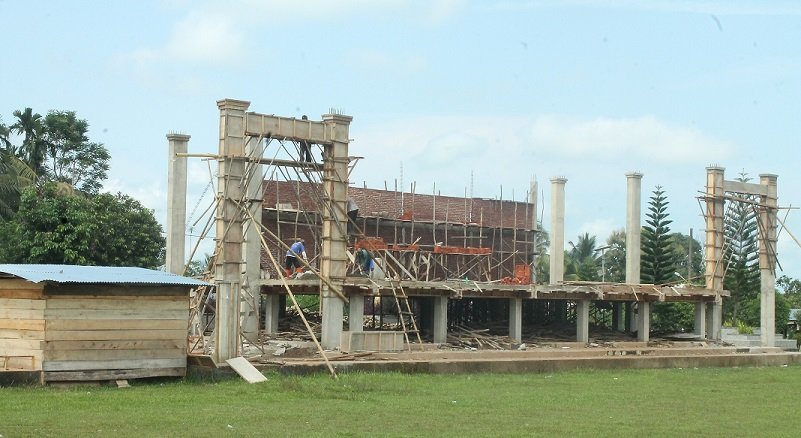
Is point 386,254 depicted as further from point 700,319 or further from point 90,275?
point 90,275

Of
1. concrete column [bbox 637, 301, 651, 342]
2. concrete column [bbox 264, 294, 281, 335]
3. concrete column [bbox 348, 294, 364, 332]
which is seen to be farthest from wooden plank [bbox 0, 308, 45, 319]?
concrete column [bbox 637, 301, 651, 342]

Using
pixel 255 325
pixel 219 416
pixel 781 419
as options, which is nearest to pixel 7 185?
pixel 255 325

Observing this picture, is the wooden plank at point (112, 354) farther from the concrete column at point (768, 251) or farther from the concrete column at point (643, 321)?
the concrete column at point (768, 251)

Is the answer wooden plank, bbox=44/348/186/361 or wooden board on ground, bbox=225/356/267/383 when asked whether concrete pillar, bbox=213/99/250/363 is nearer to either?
wooden board on ground, bbox=225/356/267/383

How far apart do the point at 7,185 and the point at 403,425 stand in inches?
1165

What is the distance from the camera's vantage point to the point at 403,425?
16.4m

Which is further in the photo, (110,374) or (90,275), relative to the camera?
(90,275)

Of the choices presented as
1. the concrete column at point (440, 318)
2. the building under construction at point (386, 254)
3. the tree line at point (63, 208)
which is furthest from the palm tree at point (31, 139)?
the concrete column at point (440, 318)

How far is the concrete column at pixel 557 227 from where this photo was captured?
141 feet

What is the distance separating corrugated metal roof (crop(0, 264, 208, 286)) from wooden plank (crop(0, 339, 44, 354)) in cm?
110

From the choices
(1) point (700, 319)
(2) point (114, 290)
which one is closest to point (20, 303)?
(2) point (114, 290)

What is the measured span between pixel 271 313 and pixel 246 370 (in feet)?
45.0

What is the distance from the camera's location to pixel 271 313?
118 feet

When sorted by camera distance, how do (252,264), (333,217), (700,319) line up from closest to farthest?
(333,217) → (252,264) → (700,319)
